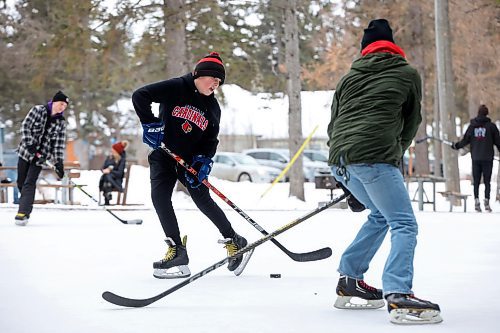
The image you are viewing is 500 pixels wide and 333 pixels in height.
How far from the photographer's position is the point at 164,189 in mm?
6715

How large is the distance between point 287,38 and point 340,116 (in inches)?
534

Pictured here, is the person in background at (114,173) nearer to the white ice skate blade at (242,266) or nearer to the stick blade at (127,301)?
the white ice skate blade at (242,266)

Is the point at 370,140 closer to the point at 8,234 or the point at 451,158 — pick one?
the point at 8,234

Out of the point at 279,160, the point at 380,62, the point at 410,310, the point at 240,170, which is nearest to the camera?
the point at 410,310

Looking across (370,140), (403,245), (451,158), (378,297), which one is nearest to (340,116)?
(370,140)

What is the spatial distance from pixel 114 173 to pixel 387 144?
13003 mm

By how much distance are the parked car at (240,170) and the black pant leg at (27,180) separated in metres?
18.0

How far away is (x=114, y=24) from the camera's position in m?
19.6

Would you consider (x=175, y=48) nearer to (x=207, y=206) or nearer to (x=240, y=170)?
(x=240, y=170)

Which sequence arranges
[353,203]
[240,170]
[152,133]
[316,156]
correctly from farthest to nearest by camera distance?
[316,156] < [240,170] < [152,133] < [353,203]

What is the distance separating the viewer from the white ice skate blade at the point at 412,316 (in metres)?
4.61

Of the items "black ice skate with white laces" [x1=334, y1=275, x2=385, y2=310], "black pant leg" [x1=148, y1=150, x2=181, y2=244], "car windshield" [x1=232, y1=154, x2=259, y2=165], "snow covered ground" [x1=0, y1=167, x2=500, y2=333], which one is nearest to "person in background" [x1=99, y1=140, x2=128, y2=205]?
"snow covered ground" [x1=0, y1=167, x2=500, y2=333]

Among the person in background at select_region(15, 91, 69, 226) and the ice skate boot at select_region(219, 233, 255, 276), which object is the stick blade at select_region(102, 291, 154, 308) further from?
the person in background at select_region(15, 91, 69, 226)

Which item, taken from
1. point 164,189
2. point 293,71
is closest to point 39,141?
point 164,189
